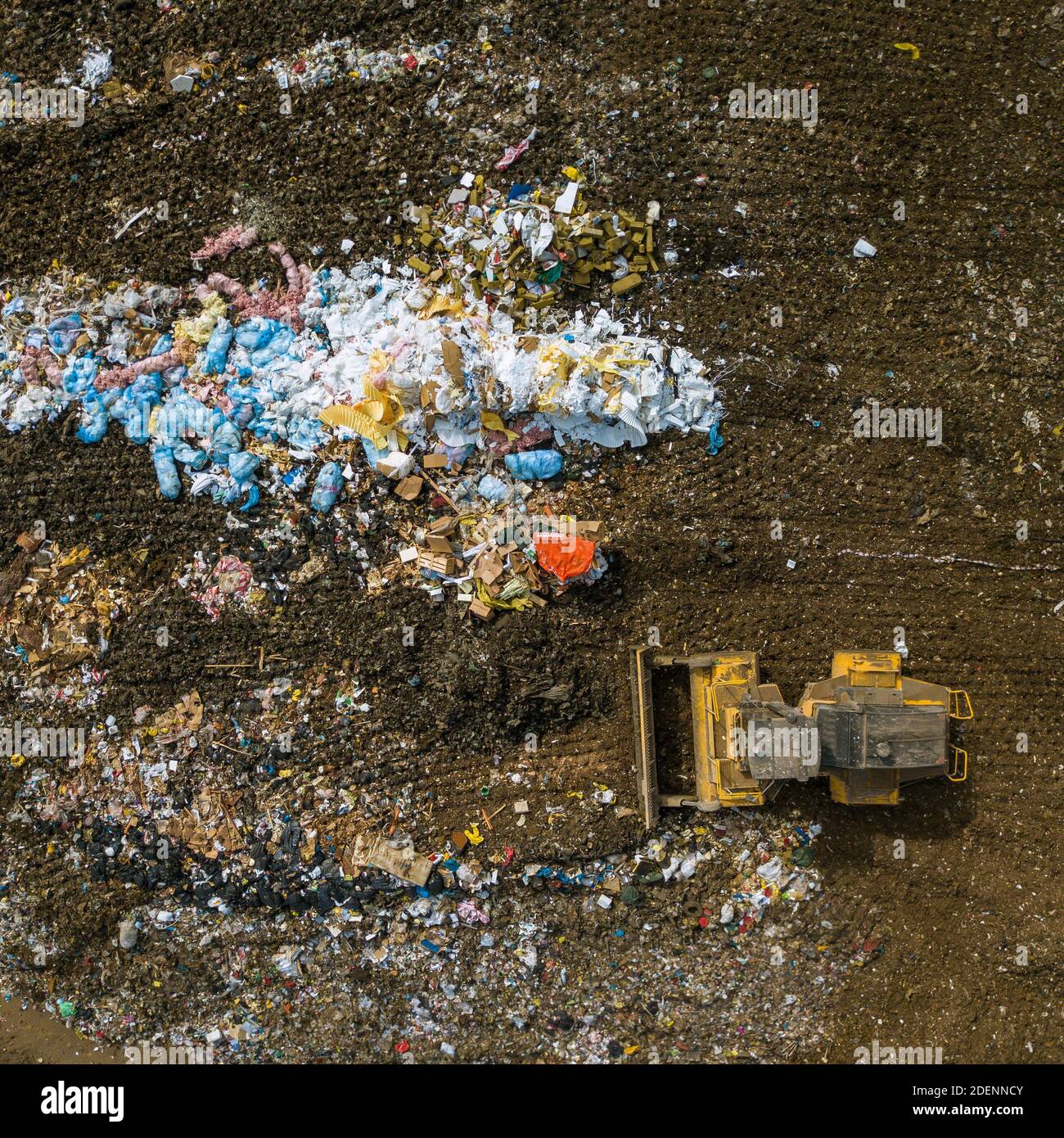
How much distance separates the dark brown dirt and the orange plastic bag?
0.98 ft

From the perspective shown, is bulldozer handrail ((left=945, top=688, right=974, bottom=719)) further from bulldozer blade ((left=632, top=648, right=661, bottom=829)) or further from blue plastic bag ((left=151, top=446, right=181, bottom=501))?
blue plastic bag ((left=151, top=446, right=181, bottom=501))

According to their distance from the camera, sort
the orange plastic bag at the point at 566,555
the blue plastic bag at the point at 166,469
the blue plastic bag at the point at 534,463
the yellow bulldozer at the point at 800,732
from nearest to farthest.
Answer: the yellow bulldozer at the point at 800,732
the orange plastic bag at the point at 566,555
the blue plastic bag at the point at 534,463
the blue plastic bag at the point at 166,469

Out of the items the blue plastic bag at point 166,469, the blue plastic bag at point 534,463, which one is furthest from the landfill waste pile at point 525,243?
the blue plastic bag at point 166,469

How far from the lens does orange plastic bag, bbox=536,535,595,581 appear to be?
5066 millimetres

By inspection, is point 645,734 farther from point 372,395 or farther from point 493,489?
point 372,395

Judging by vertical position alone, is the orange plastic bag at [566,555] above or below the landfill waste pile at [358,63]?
below

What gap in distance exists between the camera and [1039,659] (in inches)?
208

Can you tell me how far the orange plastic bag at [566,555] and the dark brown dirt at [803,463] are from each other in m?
0.30

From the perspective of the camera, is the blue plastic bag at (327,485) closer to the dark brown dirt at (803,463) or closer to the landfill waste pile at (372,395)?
the landfill waste pile at (372,395)

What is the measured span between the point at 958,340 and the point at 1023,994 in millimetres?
4559

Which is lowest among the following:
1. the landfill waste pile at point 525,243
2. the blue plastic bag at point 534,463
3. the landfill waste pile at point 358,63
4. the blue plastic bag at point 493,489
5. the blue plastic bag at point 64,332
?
the blue plastic bag at point 493,489

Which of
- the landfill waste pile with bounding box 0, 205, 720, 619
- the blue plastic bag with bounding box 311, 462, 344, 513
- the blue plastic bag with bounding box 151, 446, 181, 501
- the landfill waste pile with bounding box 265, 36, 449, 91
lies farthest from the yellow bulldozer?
the landfill waste pile with bounding box 265, 36, 449, 91

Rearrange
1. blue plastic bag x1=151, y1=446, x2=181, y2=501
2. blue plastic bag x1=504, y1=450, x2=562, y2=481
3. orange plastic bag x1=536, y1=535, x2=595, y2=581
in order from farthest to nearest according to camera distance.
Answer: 1. blue plastic bag x1=151, y1=446, x2=181, y2=501
2. blue plastic bag x1=504, y1=450, x2=562, y2=481
3. orange plastic bag x1=536, y1=535, x2=595, y2=581

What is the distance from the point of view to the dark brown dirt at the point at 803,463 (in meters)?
5.21
